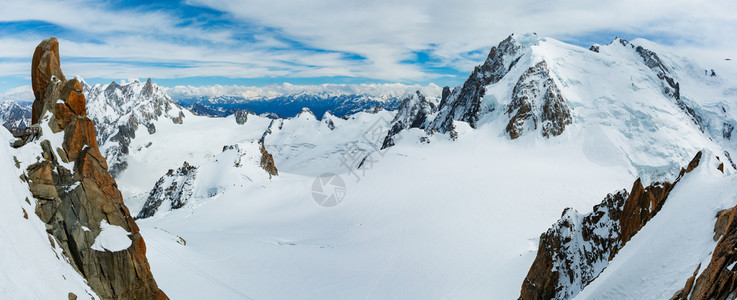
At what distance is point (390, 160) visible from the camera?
178ft

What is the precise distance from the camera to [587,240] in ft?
52.6

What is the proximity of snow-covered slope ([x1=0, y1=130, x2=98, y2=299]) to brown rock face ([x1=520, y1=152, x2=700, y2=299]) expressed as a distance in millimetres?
19545

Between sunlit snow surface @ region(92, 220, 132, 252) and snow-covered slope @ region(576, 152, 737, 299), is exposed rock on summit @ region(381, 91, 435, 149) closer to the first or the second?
snow-covered slope @ region(576, 152, 737, 299)

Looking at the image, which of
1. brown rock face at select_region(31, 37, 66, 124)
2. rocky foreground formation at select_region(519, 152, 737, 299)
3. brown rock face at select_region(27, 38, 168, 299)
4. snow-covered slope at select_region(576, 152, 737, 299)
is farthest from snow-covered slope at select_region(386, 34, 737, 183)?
brown rock face at select_region(31, 37, 66, 124)

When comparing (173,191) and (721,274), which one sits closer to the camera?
(721,274)

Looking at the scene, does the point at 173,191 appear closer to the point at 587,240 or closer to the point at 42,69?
the point at 42,69

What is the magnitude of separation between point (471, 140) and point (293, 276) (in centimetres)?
4710

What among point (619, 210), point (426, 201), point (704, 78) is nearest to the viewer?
point (619, 210)

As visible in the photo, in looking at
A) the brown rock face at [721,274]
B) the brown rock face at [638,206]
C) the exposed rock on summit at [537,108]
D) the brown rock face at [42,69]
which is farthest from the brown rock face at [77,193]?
the exposed rock on summit at [537,108]

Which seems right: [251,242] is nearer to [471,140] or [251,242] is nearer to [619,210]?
[619,210]

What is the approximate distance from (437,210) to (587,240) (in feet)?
64.1

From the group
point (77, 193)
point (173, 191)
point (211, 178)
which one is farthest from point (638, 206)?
point (173, 191)

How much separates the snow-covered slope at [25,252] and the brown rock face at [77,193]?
0.63 meters

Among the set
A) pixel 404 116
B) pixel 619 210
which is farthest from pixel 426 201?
pixel 404 116
